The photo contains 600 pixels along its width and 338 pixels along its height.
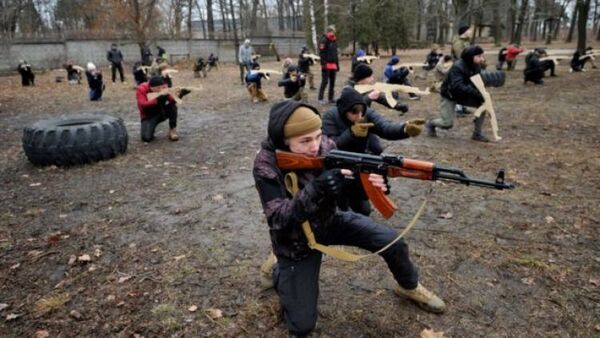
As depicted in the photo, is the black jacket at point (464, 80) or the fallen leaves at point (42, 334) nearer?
the fallen leaves at point (42, 334)

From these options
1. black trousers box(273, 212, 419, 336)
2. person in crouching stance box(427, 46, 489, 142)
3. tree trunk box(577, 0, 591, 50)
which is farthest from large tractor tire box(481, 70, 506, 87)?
black trousers box(273, 212, 419, 336)

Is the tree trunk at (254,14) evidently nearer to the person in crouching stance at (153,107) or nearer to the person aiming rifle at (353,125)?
the person in crouching stance at (153,107)

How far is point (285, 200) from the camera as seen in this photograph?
2.80 metres

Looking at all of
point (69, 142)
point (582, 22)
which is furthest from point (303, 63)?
point (582, 22)

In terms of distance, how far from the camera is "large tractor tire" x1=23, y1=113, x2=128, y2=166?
696 centimetres

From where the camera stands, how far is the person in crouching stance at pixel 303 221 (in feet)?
8.81

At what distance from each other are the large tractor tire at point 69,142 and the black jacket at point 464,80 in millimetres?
6079

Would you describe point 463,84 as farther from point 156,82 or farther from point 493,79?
point 493,79

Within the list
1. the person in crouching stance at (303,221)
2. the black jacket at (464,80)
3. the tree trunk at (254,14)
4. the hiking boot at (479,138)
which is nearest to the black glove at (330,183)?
the person in crouching stance at (303,221)

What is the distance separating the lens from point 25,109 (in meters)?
13.7

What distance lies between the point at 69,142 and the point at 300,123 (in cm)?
569

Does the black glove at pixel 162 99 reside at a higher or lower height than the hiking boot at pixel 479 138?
higher

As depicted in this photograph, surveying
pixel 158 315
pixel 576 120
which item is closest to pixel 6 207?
pixel 158 315

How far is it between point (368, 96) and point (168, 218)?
2837mm
